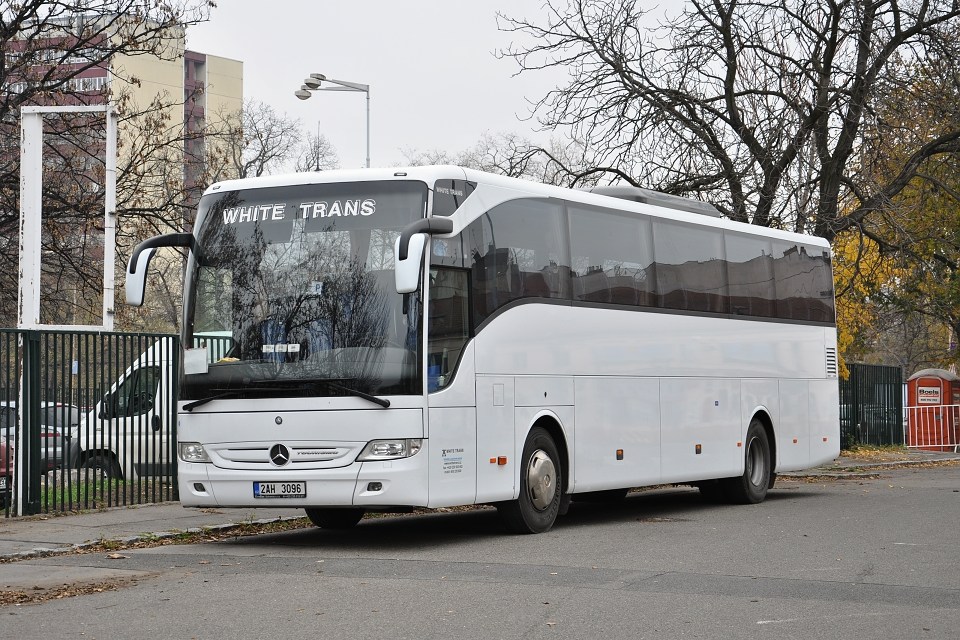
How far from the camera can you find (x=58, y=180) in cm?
2439

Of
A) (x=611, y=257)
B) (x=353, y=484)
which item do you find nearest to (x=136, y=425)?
(x=353, y=484)

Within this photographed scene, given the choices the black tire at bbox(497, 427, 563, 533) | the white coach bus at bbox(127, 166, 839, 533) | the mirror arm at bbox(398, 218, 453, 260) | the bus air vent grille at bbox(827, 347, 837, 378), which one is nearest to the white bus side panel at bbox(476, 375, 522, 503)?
the white coach bus at bbox(127, 166, 839, 533)

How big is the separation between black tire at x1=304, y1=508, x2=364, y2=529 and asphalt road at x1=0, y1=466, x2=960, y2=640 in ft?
0.59

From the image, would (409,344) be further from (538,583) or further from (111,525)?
(111,525)

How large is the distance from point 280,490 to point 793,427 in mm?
9923

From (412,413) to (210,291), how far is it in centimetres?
239

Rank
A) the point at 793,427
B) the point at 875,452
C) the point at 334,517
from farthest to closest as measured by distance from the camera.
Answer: the point at 875,452, the point at 793,427, the point at 334,517

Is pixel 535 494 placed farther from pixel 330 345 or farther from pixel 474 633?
pixel 474 633

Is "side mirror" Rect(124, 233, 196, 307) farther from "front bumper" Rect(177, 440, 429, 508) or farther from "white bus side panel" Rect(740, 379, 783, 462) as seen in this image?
"white bus side panel" Rect(740, 379, 783, 462)

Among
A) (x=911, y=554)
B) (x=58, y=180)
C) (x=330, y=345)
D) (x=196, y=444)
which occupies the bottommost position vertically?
(x=911, y=554)

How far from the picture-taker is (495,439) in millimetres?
13414

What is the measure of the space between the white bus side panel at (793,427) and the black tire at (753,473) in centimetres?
40

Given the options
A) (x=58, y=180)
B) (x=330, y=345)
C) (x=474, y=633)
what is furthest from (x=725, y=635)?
(x=58, y=180)

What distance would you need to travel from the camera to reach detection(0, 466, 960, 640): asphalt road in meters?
8.16
